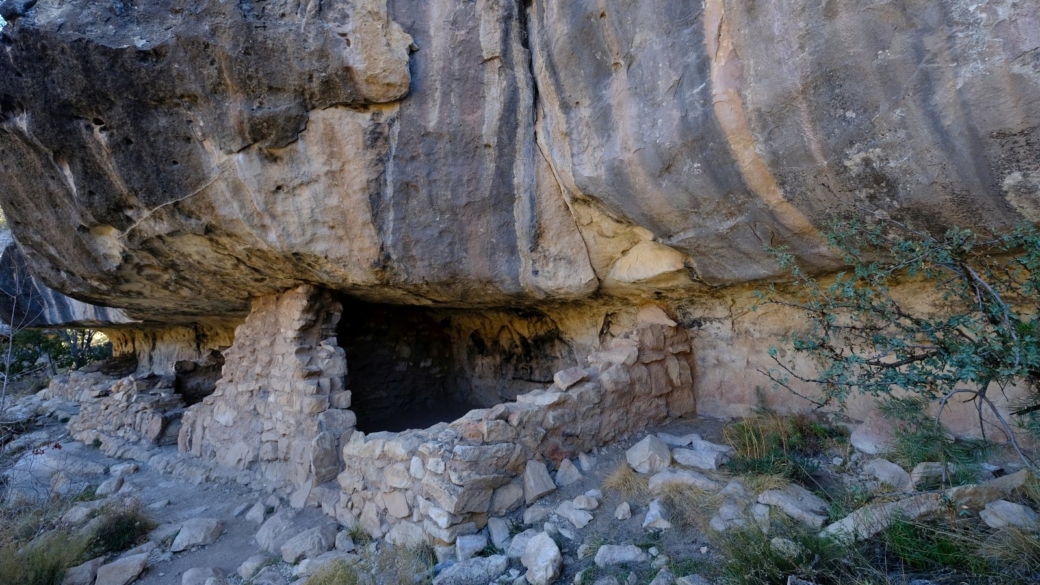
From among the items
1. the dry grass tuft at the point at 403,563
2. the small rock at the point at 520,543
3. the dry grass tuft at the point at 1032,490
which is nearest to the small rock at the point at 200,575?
the dry grass tuft at the point at 403,563

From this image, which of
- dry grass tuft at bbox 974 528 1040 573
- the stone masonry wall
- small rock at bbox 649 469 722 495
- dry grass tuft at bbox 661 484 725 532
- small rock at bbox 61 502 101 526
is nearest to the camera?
dry grass tuft at bbox 974 528 1040 573

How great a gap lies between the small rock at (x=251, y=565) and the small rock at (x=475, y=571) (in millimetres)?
1201

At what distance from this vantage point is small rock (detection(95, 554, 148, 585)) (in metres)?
2.99

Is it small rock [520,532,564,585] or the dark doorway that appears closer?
small rock [520,532,564,585]

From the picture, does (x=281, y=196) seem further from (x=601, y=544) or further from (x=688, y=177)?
(x=601, y=544)

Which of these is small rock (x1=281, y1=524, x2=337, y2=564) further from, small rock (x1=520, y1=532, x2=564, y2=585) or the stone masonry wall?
small rock (x1=520, y1=532, x2=564, y2=585)

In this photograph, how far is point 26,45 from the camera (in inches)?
119

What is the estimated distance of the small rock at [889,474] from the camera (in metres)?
2.40

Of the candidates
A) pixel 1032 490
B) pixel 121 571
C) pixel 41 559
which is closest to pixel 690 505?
pixel 1032 490

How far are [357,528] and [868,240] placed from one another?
3.09 meters

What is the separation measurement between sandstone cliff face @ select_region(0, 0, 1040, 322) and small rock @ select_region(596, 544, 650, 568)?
159 cm

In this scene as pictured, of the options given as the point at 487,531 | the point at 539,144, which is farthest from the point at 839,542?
the point at 539,144

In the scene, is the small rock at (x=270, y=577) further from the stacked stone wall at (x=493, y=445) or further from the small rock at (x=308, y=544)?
the stacked stone wall at (x=493, y=445)

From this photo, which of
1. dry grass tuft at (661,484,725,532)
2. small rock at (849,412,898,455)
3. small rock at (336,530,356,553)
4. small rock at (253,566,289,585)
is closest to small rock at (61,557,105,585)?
small rock at (253,566,289,585)
